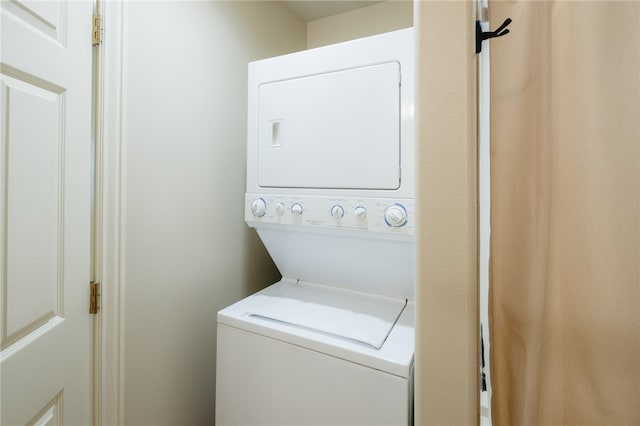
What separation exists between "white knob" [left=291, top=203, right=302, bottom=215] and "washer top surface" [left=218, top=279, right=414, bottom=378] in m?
0.48

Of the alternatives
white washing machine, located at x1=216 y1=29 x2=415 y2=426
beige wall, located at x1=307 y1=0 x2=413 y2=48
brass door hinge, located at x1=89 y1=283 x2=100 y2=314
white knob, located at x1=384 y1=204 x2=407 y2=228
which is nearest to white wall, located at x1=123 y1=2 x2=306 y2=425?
brass door hinge, located at x1=89 y1=283 x2=100 y2=314

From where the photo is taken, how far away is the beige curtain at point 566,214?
2.51 ft

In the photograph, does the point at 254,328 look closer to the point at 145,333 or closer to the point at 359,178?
the point at 145,333

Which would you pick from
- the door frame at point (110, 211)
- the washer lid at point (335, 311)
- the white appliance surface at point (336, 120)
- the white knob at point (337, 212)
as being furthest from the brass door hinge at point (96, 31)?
the washer lid at point (335, 311)

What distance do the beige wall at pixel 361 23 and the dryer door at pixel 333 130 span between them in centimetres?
126

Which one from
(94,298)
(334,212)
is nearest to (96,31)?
(94,298)

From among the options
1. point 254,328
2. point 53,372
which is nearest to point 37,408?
point 53,372

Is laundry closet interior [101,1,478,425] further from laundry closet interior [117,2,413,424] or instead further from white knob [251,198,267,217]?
white knob [251,198,267,217]

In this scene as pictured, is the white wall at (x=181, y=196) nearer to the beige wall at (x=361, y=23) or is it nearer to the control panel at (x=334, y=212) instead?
the control panel at (x=334, y=212)

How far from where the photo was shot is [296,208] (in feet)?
4.88

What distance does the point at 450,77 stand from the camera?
720mm

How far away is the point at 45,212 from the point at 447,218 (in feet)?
4.30

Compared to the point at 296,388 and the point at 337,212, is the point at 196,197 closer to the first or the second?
the point at 337,212

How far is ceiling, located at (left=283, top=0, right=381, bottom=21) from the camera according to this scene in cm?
232
